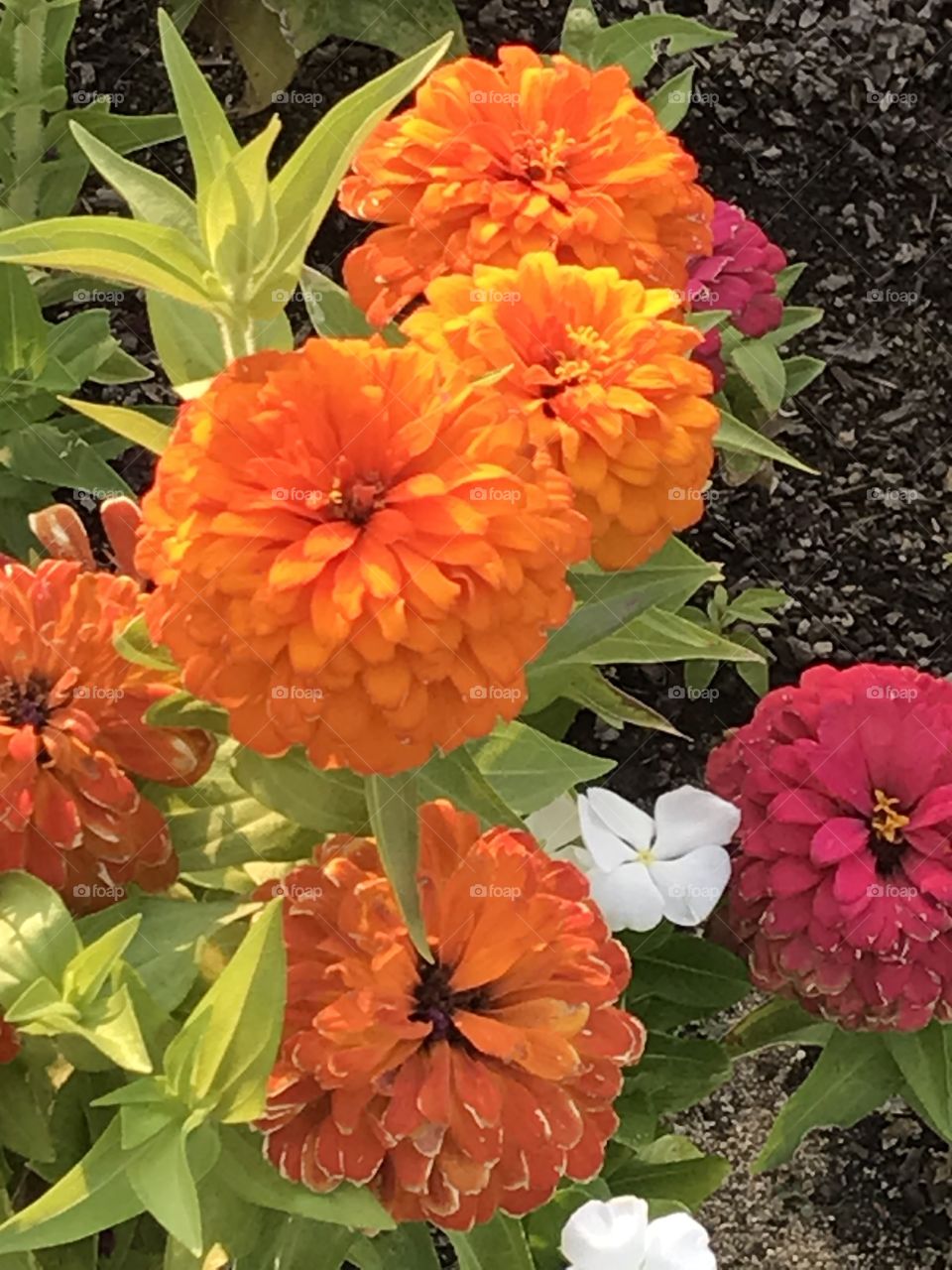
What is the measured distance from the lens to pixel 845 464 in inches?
66.5

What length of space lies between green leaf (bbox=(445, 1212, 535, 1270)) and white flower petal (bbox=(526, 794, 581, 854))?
277 mm

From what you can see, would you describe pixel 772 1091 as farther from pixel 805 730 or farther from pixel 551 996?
pixel 551 996

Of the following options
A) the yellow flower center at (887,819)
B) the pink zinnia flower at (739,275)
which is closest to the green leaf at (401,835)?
the yellow flower center at (887,819)

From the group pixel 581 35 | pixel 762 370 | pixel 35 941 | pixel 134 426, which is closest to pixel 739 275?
pixel 762 370

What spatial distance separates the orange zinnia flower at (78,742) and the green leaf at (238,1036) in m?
0.11

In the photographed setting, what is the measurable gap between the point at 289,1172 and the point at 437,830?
0.57ft

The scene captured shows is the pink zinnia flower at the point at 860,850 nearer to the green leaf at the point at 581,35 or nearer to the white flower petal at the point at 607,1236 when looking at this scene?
the white flower petal at the point at 607,1236
